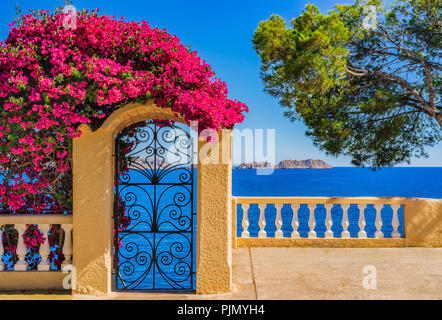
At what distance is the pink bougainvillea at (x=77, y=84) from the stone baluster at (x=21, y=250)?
292 millimetres

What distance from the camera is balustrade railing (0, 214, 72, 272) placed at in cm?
507

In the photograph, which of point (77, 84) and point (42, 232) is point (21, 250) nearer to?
point (42, 232)

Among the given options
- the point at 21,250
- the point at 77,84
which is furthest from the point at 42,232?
the point at 77,84

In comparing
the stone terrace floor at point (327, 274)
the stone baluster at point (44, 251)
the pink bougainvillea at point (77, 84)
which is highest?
the pink bougainvillea at point (77, 84)

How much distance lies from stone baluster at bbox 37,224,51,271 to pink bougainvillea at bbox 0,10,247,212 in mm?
480

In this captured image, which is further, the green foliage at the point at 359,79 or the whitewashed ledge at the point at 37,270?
the green foliage at the point at 359,79

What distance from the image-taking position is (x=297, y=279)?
215 inches

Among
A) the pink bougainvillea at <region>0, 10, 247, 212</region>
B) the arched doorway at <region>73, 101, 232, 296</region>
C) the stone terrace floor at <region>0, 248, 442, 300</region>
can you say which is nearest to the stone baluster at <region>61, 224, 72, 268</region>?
the arched doorway at <region>73, 101, 232, 296</region>

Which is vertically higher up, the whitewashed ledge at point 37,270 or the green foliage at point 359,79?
the green foliage at point 359,79

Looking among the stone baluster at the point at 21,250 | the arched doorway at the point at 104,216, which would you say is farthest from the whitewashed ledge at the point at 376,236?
the stone baluster at the point at 21,250

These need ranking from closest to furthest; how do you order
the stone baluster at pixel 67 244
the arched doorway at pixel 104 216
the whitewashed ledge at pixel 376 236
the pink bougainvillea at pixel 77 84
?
the pink bougainvillea at pixel 77 84 → the arched doorway at pixel 104 216 → the stone baluster at pixel 67 244 → the whitewashed ledge at pixel 376 236

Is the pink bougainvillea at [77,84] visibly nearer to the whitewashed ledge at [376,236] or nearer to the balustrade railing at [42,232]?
the balustrade railing at [42,232]

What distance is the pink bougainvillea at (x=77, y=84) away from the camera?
14.9 ft

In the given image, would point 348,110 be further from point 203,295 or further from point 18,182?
point 18,182
